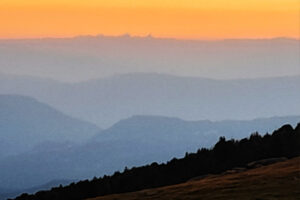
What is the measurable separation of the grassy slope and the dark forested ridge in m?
31.4

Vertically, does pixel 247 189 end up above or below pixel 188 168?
below

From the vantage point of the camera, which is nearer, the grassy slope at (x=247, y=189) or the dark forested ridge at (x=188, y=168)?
the grassy slope at (x=247, y=189)

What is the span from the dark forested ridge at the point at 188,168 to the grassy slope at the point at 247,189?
31439 mm

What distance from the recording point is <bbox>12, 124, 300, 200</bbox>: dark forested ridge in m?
142

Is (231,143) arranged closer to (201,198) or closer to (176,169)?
(176,169)

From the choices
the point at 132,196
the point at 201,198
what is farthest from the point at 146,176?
the point at 201,198

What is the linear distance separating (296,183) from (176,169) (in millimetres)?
61442

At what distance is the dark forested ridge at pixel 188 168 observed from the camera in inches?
5576

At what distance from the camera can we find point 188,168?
152m

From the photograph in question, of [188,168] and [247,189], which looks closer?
[247,189]

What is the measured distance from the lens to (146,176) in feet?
481

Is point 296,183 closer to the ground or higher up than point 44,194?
closer to the ground

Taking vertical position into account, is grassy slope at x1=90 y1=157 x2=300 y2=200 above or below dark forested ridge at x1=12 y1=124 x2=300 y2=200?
below

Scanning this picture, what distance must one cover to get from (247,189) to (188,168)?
6093cm
